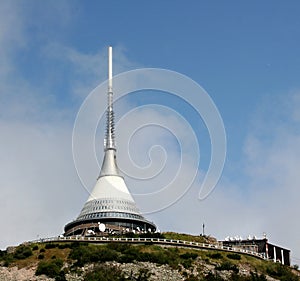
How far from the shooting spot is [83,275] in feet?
305

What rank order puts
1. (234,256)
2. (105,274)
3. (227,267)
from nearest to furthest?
1. (105,274)
2. (227,267)
3. (234,256)

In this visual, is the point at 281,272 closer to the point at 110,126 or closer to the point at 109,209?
the point at 109,209

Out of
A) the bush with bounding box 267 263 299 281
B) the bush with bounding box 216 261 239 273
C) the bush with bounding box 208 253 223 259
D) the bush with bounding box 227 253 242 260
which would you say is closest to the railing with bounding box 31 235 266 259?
the bush with bounding box 227 253 242 260

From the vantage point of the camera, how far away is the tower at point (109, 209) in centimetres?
12788

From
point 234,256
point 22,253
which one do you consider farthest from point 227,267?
point 22,253

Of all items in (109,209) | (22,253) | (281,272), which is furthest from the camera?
(109,209)

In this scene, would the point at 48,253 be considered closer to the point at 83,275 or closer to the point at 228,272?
the point at 83,275

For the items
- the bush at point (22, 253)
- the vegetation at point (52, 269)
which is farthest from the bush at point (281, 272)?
the bush at point (22, 253)

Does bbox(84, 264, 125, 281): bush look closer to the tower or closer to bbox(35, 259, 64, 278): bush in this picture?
bbox(35, 259, 64, 278): bush

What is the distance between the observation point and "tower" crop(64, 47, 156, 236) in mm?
127875

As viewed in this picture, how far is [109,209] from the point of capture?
130 meters

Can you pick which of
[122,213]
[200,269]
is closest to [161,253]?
[200,269]

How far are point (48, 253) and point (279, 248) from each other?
1712 inches

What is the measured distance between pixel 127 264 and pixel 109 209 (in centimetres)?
3520
